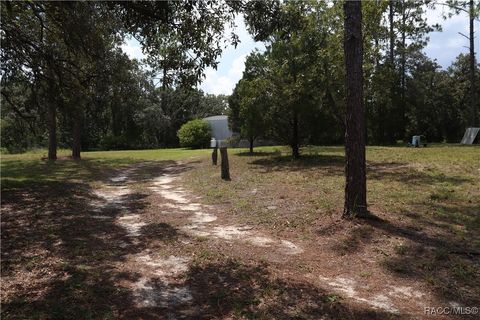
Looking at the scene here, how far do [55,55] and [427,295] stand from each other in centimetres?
993

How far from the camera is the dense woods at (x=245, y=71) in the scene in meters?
7.38

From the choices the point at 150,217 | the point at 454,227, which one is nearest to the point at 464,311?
the point at 454,227

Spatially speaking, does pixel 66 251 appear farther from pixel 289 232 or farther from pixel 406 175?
pixel 406 175

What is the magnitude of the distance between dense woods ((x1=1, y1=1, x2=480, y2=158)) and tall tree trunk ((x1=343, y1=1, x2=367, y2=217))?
89 cm

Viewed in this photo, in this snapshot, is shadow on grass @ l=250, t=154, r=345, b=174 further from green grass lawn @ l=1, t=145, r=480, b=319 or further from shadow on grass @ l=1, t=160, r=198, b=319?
shadow on grass @ l=1, t=160, r=198, b=319

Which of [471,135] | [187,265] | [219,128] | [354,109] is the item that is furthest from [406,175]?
[219,128]

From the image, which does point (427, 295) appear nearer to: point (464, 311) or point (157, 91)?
point (464, 311)

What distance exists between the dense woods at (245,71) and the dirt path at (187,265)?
249 centimetres

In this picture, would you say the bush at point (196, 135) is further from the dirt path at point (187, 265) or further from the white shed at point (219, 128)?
the dirt path at point (187, 265)

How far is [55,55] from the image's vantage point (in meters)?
10.8

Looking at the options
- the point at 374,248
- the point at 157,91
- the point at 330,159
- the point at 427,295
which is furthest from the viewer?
the point at 157,91

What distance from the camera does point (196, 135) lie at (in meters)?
35.2

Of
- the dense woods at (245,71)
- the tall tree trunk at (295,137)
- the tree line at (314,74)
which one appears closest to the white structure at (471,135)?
the dense woods at (245,71)

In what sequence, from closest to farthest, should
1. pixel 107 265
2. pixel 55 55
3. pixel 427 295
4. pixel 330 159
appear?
pixel 427 295, pixel 107 265, pixel 55 55, pixel 330 159
